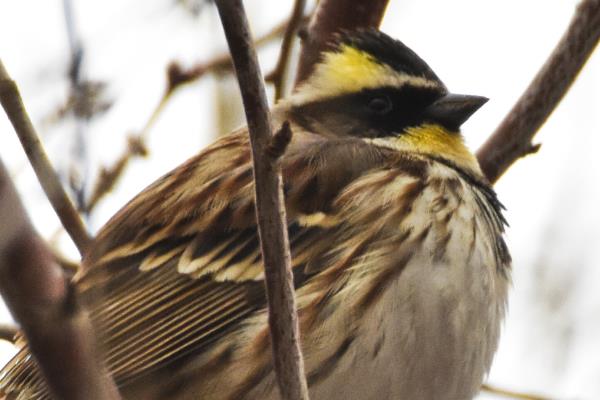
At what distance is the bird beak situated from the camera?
5535 mm

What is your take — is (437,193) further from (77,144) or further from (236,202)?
(77,144)

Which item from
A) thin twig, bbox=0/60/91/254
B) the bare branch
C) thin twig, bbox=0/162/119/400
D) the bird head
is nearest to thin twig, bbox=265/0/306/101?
the bare branch

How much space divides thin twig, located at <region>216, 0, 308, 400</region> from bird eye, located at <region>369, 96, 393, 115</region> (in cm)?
248

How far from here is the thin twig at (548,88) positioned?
16.7ft

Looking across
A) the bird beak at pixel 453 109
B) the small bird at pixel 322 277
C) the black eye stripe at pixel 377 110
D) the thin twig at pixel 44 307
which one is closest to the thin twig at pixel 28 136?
the thin twig at pixel 44 307

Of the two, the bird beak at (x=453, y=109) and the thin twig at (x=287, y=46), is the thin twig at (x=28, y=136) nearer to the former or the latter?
the thin twig at (x=287, y=46)

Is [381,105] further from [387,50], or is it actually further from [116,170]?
[116,170]

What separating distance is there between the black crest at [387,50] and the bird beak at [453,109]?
0.16 metres

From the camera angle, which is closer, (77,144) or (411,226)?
(77,144)

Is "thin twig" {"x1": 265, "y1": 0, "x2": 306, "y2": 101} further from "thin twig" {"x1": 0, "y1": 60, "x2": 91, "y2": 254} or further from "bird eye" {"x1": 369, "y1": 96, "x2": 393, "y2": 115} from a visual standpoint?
"thin twig" {"x1": 0, "y1": 60, "x2": 91, "y2": 254}

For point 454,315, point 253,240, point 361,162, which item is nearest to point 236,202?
point 253,240

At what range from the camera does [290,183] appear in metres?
4.95

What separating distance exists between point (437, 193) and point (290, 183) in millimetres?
641

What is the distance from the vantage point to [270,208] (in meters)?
3.15
